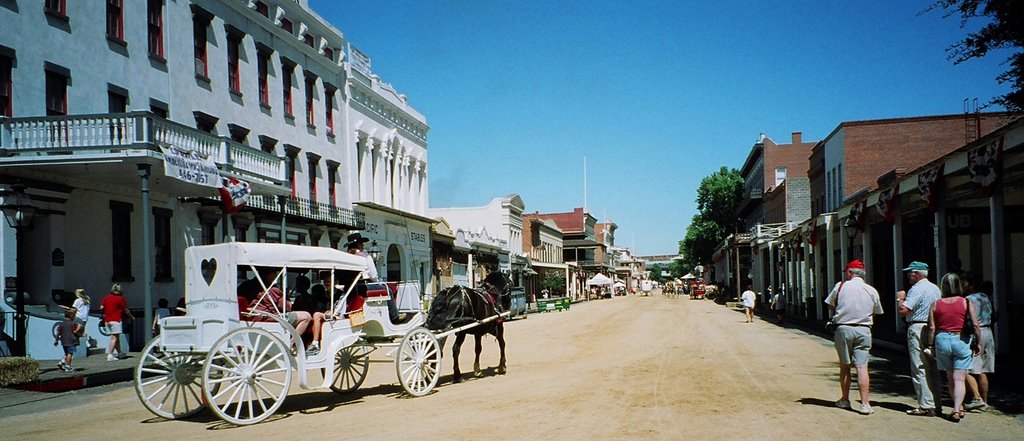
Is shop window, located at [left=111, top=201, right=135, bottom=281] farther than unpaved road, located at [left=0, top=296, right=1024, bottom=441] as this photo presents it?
Yes

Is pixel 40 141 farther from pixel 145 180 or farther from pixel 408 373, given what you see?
pixel 408 373

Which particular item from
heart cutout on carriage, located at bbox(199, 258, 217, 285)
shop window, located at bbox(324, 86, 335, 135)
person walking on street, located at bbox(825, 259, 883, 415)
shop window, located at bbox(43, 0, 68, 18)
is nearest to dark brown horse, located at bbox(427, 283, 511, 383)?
heart cutout on carriage, located at bbox(199, 258, 217, 285)

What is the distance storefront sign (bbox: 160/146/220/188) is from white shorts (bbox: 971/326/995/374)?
15667 mm

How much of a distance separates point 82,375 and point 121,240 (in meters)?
7.36

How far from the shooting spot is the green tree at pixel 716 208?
85.1 meters

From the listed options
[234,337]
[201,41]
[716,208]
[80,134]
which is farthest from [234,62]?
[716,208]

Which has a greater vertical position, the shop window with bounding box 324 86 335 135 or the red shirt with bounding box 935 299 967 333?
the shop window with bounding box 324 86 335 135

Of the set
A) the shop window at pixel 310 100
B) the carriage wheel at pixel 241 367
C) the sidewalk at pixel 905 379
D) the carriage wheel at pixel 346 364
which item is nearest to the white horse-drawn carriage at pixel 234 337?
the carriage wheel at pixel 241 367

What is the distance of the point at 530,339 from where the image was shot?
23.9 meters

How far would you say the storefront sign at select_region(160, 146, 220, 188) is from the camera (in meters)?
17.2

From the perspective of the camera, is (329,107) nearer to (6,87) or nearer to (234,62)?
(234,62)

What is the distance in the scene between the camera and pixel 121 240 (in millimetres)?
20250

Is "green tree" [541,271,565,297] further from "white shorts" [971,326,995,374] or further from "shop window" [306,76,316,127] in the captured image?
"white shorts" [971,326,995,374]

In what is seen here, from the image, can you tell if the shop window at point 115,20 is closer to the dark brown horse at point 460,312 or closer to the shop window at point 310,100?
the shop window at point 310,100
